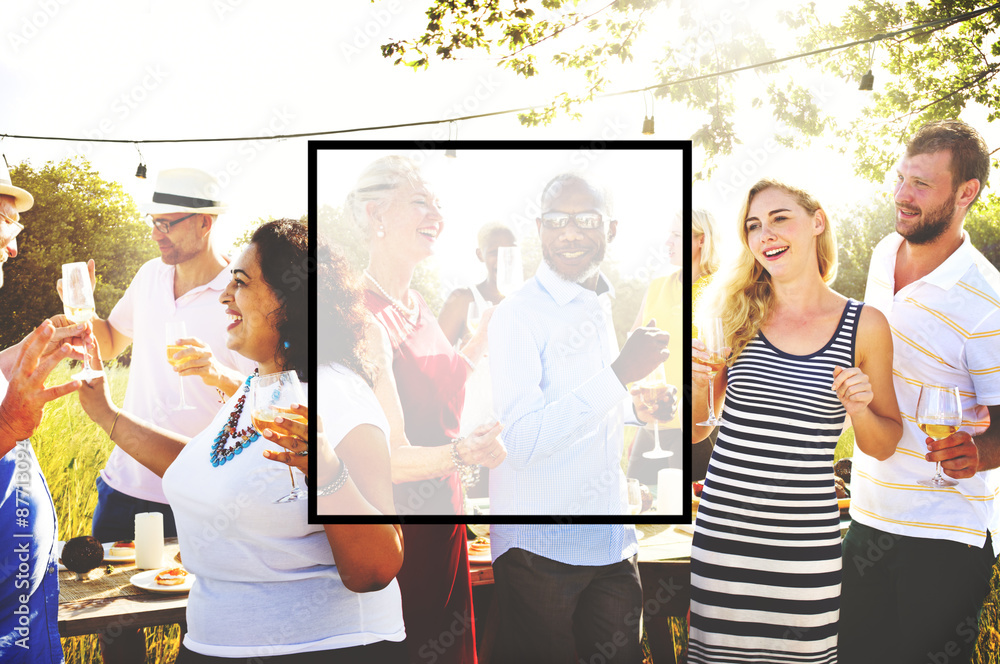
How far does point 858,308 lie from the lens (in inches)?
91.1

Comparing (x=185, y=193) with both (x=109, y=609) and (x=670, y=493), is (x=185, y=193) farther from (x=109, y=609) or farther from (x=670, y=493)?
(x=670, y=493)

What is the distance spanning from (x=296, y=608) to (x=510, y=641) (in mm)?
798

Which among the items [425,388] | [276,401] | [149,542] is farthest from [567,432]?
[149,542]

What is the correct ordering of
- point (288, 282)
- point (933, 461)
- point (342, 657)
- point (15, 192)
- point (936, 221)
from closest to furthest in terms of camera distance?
point (342, 657) → point (288, 282) → point (933, 461) → point (936, 221) → point (15, 192)

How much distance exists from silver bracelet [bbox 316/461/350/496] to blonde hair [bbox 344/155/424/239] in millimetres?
855

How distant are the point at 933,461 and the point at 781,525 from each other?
25.5 inches

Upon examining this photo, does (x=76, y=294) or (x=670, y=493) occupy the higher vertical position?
(x=76, y=294)

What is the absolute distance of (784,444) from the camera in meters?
2.30

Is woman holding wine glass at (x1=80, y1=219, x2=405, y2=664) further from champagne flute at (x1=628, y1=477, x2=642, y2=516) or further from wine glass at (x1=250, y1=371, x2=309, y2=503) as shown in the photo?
champagne flute at (x1=628, y1=477, x2=642, y2=516)

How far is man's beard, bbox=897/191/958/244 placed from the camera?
2.52 m

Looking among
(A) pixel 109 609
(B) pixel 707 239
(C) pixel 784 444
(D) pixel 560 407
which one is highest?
(B) pixel 707 239

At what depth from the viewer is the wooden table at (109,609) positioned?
6.96 feet

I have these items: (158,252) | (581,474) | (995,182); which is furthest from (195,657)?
(995,182)

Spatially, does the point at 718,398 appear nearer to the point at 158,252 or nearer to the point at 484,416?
the point at 484,416
